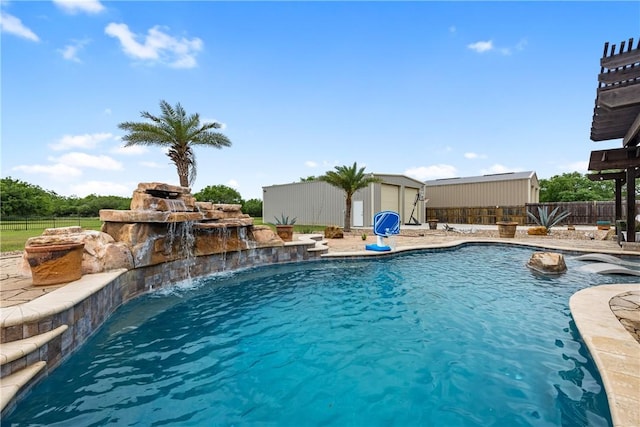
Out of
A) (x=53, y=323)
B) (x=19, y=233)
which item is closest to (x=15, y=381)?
(x=53, y=323)

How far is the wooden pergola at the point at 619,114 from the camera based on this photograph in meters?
3.23

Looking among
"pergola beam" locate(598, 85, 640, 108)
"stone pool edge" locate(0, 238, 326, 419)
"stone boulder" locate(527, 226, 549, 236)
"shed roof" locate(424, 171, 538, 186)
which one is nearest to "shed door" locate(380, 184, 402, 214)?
"shed roof" locate(424, 171, 538, 186)

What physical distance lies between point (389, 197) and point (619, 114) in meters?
13.7

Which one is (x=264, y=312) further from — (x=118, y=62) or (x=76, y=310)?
(x=118, y=62)

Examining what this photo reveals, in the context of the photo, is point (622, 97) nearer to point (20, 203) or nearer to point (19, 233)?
point (19, 233)

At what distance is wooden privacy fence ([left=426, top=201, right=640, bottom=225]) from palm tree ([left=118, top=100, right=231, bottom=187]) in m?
18.9

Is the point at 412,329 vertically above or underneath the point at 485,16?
underneath

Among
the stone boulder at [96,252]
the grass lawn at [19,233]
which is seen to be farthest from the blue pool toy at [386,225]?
the stone boulder at [96,252]

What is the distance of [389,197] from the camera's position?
19219mm

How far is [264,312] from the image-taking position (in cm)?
398

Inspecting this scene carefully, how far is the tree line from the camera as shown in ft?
85.2

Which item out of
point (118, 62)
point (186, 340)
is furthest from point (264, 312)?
point (118, 62)

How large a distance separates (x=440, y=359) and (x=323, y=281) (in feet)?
10.6

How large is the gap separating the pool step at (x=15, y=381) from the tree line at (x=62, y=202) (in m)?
24.0
